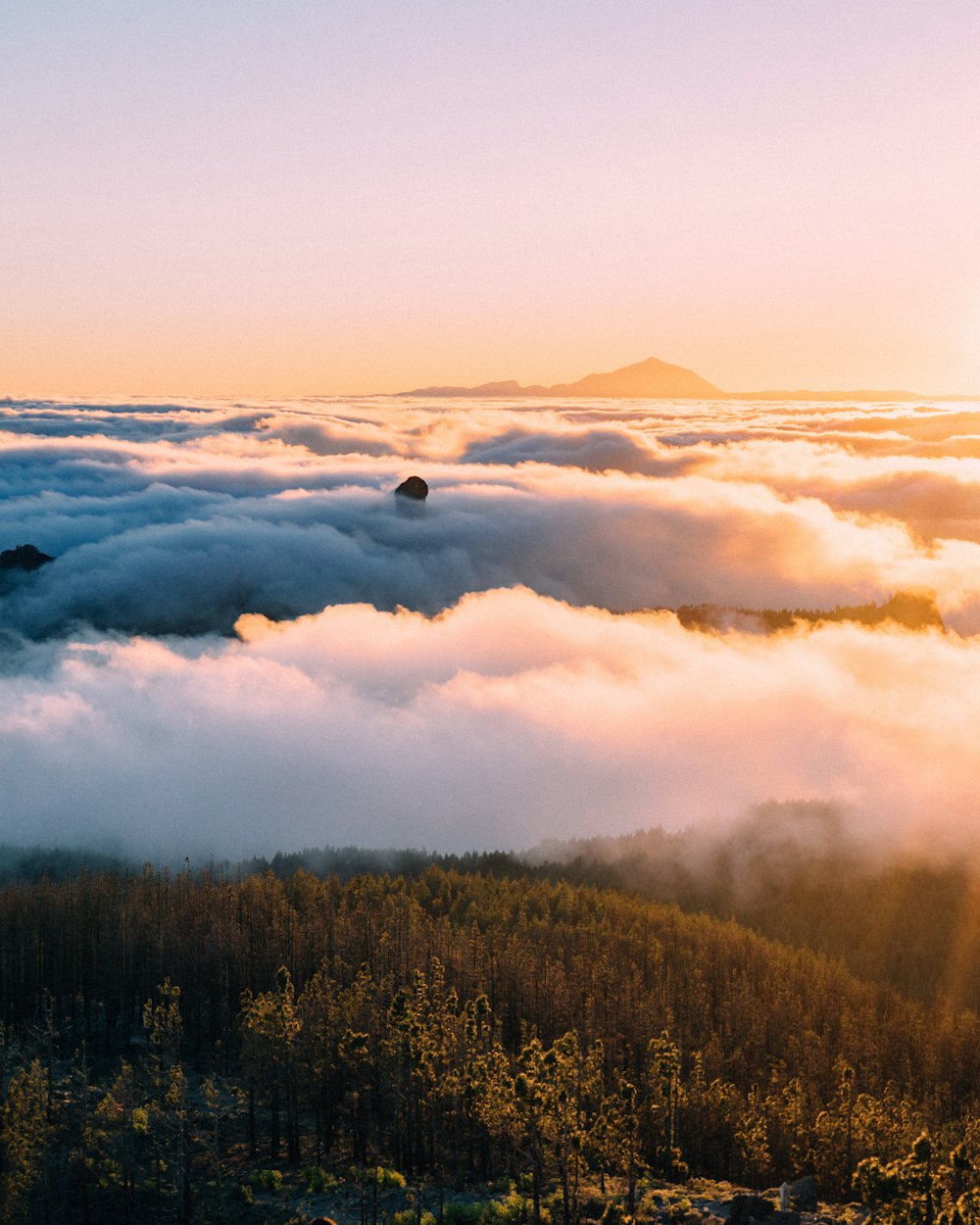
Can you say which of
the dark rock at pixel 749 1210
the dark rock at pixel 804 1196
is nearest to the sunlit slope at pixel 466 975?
the dark rock at pixel 804 1196

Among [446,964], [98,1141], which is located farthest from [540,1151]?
[446,964]

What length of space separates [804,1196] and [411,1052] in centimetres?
3330

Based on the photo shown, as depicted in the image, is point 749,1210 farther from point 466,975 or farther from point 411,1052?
point 466,975

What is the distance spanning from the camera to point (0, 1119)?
98562mm

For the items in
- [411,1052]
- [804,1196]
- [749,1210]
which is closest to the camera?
[749,1210]

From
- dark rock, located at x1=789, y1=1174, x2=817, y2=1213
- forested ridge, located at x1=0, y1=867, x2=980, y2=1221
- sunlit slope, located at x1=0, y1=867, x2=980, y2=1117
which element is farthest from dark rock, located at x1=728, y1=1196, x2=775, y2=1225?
sunlit slope, located at x1=0, y1=867, x2=980, y2=1117

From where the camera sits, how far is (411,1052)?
345ft

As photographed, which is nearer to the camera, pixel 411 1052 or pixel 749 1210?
pixel 749 1210

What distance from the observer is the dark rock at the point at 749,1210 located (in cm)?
8744

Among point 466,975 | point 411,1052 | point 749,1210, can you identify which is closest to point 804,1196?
point 749,1210

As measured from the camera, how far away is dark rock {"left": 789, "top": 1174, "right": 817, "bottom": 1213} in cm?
9338

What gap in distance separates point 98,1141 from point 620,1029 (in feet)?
212

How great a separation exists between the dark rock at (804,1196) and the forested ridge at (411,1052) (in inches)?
418

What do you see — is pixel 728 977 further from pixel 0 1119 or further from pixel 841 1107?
pixel 0 1119
